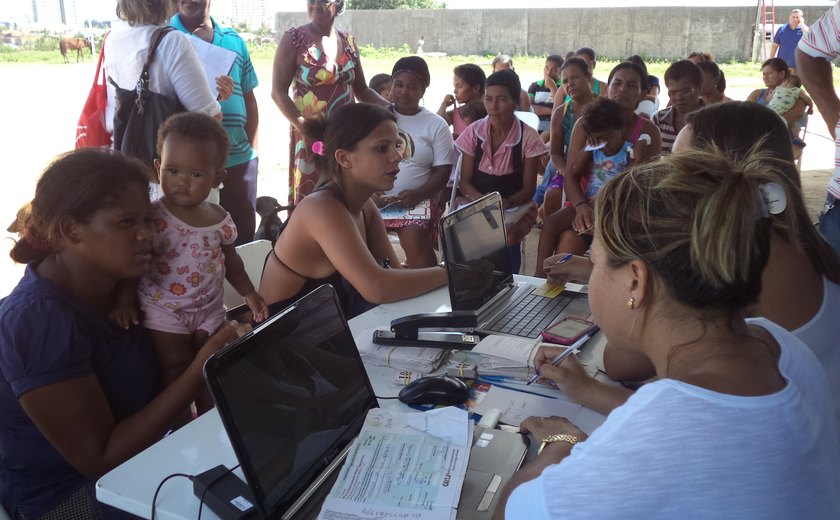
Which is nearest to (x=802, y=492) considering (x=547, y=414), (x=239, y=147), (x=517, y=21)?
(x=547, y=414)

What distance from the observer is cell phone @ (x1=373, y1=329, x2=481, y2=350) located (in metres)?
1.92

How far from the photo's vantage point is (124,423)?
1.63 m

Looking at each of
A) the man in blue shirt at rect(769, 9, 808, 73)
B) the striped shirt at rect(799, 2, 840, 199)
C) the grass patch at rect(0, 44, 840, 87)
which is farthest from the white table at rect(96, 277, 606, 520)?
the grass patch at rect(0, 44, 840, 87)

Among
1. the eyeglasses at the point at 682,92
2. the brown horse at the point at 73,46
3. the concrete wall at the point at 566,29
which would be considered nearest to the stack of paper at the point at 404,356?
the eyeglasses at the point at 682,92

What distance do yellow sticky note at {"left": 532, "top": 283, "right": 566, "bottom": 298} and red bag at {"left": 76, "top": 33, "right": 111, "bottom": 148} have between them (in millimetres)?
2043

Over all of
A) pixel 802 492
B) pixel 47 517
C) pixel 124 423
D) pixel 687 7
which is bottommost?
pixel 47 517

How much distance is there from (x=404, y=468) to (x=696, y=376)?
0.56 metres

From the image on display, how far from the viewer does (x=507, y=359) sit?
1756mm

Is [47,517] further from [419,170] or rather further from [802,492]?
[419,170]

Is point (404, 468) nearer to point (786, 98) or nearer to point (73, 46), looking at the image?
point (786, 98)

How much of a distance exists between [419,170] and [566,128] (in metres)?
1.57

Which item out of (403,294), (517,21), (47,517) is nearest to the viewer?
(47,517)

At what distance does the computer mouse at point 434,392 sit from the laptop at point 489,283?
0.46 m

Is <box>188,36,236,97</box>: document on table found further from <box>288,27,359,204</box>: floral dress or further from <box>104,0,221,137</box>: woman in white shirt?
<box>104,0,221,137</box>: woman in white shirt
